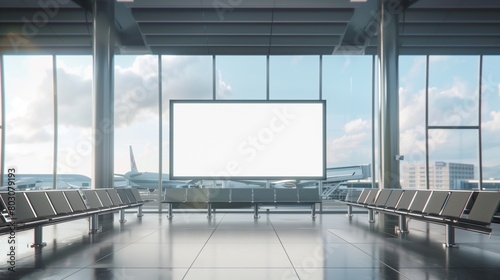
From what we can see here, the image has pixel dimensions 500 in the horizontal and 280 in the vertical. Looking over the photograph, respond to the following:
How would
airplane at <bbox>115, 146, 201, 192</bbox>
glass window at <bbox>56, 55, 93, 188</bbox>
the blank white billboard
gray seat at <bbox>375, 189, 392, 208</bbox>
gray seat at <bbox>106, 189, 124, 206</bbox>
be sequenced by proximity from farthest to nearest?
airplane at <bbox>115, 146, 201, 192</bbox> → the blank white billboard → glass window at <bbox>56, 55, 93, 188</bbox> → gray seat at <bbox>106, 189, 124, 206</bbox> → gray seat at <bbox>375, 189, 392, 208</bbox>

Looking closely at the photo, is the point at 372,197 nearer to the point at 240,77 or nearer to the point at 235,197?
the point at 235,197

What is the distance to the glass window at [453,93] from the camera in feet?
40.6

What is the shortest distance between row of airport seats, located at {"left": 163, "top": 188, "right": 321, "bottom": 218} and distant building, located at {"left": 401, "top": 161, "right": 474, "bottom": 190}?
2828 mm

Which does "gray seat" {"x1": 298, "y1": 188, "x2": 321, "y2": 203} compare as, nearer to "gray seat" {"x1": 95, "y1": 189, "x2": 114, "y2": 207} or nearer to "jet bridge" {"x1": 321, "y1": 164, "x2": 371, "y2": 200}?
"jet bridge" {"x1": 321, "y1": 164, "x2": 371, "y2": 200}

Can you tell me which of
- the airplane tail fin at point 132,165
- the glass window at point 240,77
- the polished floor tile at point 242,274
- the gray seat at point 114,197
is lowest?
the polished floor tile at point 242,274

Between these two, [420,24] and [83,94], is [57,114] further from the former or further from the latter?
[420,24]

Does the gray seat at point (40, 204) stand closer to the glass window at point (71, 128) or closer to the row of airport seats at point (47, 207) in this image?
the row of airport seats at point (47, 207)

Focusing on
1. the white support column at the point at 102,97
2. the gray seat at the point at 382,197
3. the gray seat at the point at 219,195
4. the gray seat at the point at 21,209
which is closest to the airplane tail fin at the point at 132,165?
the white support column at the point at 102,97

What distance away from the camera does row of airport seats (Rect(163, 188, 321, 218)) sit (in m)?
Result: 11.8

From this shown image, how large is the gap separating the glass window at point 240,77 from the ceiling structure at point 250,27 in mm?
292

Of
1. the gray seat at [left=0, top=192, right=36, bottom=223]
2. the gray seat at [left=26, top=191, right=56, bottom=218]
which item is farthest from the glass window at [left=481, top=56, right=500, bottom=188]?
the gray seat at [left=0, top=192, right=36, bottom=223]

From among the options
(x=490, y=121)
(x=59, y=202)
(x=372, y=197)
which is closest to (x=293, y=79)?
(x=372, y=197)

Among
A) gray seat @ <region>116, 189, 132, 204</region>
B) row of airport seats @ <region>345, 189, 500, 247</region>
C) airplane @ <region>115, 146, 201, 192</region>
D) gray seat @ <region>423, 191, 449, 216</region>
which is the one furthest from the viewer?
airplane @ <region>115, 146, 201, 192</region>

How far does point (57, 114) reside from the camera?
12.2 metres
